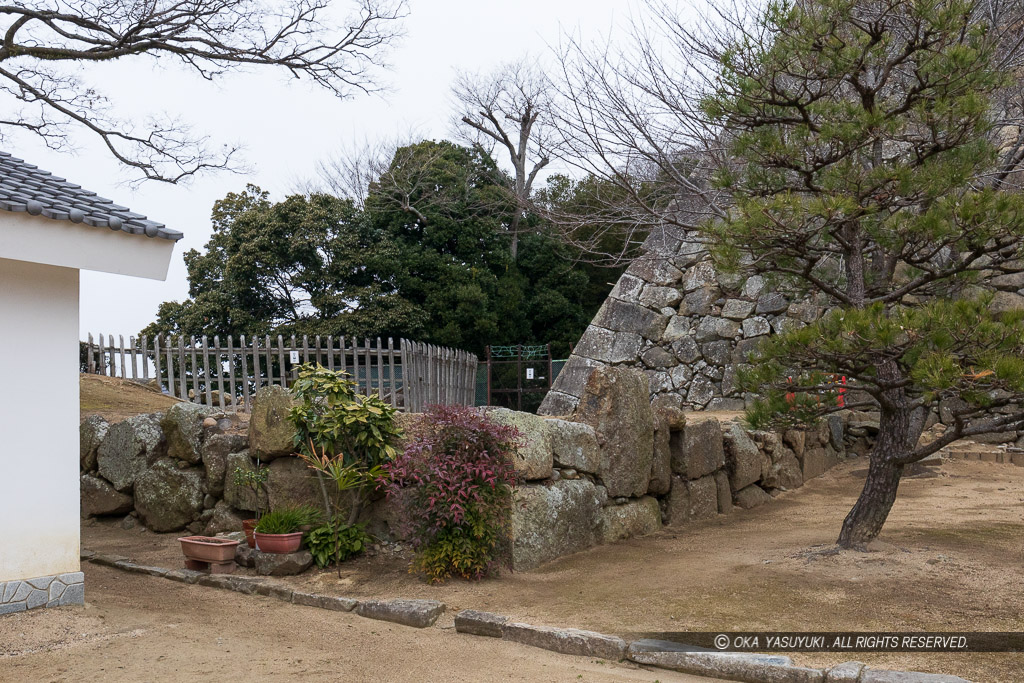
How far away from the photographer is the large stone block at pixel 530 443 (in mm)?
6488

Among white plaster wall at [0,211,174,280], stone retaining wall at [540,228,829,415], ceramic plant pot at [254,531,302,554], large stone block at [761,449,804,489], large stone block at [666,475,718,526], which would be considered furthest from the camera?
stone retaining wall at [540,228,829,415]

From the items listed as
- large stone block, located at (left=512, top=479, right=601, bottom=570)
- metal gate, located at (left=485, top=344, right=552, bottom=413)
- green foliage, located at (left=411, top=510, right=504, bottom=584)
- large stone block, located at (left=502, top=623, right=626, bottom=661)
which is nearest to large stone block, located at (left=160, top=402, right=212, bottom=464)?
green foliage, located at (left=411, top=510, right=504, bottom=584)

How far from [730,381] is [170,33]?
31.4 feet

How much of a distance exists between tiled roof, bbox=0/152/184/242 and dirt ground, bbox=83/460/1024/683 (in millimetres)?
2789

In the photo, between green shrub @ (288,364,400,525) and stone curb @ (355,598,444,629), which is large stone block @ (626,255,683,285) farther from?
stone curb @ (355,598,444,629)

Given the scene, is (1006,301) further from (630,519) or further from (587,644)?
(587,644)

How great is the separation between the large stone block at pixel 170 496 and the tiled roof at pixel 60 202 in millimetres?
2914

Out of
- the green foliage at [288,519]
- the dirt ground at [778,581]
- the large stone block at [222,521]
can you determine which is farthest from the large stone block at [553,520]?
the large stone block at [222,521]

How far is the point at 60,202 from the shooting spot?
530cm

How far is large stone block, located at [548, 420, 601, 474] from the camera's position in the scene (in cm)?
695

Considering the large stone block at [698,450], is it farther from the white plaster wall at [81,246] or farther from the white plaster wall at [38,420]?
the white plaster wall at [38,420]

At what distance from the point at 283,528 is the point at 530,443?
6.65 ft

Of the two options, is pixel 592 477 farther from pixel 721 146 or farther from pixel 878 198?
pixel 721 146

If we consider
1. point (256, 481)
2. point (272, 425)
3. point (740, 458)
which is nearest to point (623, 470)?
point (740, 458)
